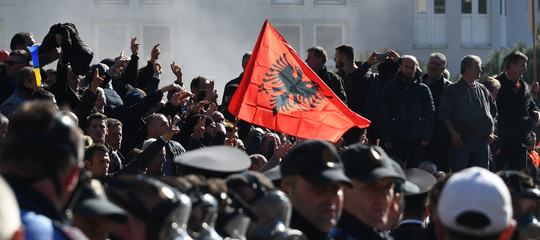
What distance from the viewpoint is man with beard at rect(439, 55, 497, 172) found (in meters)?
11.8

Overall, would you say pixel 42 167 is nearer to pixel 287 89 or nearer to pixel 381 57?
pixel 287 89

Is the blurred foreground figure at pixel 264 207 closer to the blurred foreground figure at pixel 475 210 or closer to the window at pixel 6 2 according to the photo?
the blurred foreground figure at pixel 475 210

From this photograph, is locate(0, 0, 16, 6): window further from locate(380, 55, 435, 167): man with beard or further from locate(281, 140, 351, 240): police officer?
locate(281, 140, 351, 240): police officer

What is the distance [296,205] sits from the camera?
4621 mm

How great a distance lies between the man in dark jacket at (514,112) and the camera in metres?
13.1

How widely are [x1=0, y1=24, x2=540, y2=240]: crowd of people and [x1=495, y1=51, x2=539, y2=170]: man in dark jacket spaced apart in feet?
6.74

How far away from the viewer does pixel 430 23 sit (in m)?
43.1

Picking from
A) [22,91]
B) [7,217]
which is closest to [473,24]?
[22,91]

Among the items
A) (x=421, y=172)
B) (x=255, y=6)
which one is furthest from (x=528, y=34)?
(x=421, y=172)

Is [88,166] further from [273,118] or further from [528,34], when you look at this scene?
[528,34]

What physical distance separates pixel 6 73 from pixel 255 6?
103ft

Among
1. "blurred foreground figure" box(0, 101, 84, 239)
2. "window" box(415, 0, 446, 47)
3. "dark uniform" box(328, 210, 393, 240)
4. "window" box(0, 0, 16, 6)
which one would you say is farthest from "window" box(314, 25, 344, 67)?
"blurred foreground figure" box(0, 101, 84, 239)

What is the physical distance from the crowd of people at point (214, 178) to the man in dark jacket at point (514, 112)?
2.05 meters

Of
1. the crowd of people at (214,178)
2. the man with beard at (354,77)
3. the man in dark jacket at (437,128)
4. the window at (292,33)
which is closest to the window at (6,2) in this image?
the window at (292,33)
